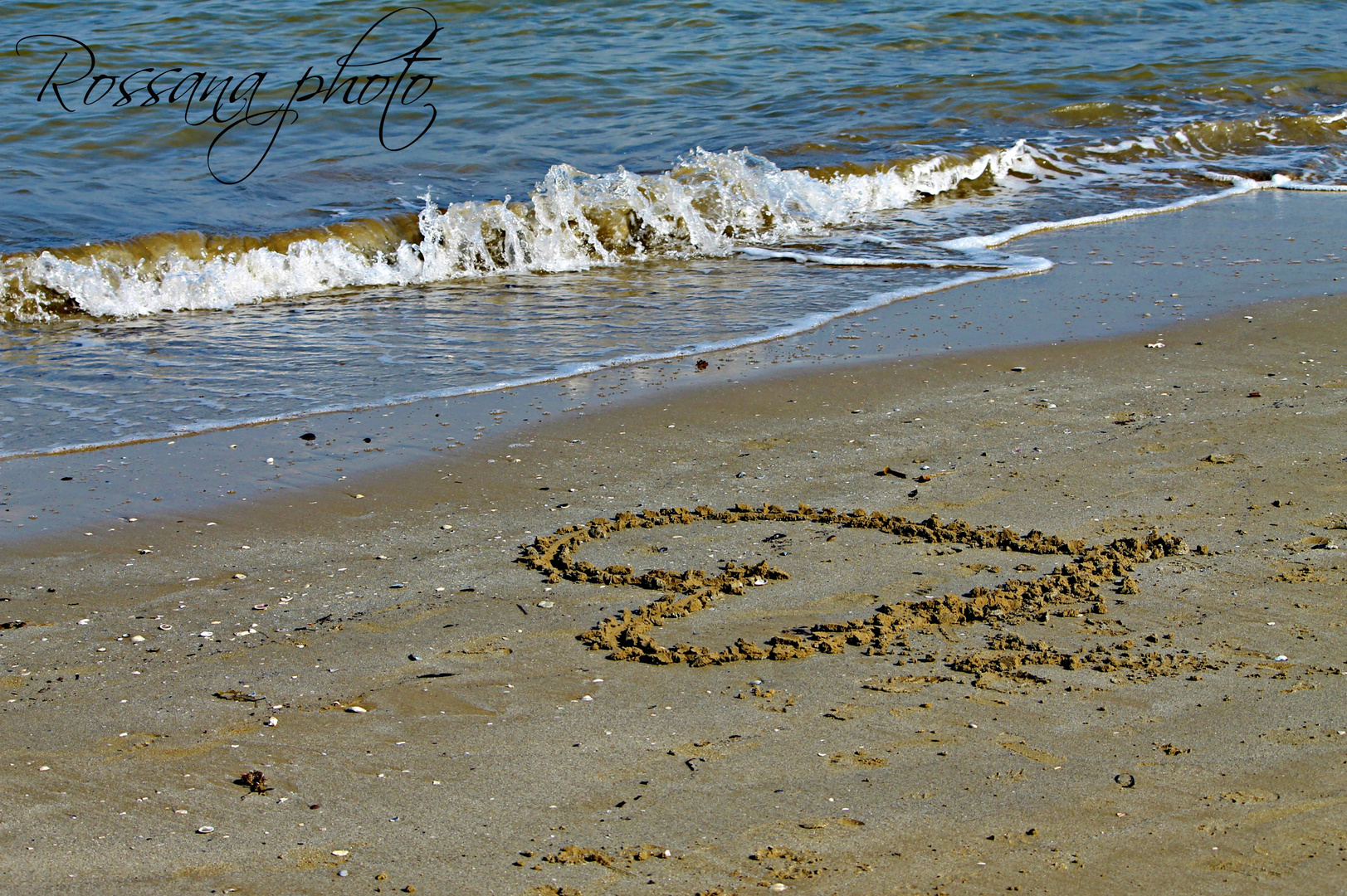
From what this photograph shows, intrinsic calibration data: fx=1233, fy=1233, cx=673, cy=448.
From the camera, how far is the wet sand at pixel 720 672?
2.18 meters

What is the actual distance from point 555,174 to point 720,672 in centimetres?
646

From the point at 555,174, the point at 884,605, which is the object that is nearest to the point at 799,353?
the point at 884,605

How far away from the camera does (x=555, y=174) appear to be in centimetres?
873

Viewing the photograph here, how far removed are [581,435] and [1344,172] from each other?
8.14 m

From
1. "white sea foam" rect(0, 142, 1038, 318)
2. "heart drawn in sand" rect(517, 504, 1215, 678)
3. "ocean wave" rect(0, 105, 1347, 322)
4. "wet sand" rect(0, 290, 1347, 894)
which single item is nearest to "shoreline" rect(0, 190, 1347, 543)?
"wet sand" rect(0, 290, 1347, 894)

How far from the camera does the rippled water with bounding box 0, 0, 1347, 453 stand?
602cm

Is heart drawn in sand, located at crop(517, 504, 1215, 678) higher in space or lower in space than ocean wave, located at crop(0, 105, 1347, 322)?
lower

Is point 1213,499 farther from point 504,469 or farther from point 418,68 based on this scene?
point 418,68

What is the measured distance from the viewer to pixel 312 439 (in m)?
4.55

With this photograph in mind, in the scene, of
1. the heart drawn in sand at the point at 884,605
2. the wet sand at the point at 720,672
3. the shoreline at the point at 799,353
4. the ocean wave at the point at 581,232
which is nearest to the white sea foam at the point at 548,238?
the ocean wave at the point at 581,232

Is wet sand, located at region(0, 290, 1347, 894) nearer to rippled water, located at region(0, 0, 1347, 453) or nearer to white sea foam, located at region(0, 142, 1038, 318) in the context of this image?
rippled water, located at region(0, 0, 1347, 453)

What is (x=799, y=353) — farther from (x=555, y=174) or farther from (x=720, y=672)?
(x=555, y=174)

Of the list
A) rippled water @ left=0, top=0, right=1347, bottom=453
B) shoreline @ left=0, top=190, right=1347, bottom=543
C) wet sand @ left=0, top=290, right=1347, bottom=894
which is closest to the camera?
wet sand @ left=0, top=290, right=1347, bottom=894

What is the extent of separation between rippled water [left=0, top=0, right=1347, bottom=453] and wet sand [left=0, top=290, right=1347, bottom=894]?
1.60 m
